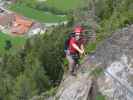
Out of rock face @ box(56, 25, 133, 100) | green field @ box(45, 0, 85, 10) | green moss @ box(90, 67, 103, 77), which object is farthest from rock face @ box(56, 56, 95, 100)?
green field @ box(45, 0, 85, 10)

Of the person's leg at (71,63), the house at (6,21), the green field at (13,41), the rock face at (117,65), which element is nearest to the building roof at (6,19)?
the house at (6,21)

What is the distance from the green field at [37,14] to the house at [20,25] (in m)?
2.55

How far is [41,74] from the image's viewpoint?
35094mm

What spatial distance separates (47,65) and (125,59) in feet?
79.4

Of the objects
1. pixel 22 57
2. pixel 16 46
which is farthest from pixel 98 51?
pixel 16 46

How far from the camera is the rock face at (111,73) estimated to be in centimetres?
1459

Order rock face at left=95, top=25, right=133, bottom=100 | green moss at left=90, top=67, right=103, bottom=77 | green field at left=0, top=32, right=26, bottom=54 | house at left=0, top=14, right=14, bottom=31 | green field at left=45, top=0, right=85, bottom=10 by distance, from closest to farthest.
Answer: rock face at left=95, top=25, right=133, bottom=100
green moss at left=90, top=67, right=103, bottom=77
green field at left=0, top=32, right=26, bottom=54
house at left=0, top=14, right=14, bottom=31
green field at left=45, top=0, right=85, bottom=10

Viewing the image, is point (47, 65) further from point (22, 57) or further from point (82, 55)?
point (82, 55)

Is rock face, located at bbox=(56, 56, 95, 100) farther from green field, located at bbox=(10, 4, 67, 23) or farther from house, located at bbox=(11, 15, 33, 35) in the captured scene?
green field, located at bbox=(10, 4, 67, 23)

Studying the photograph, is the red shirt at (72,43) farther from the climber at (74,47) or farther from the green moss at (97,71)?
the green moss at (97,71)

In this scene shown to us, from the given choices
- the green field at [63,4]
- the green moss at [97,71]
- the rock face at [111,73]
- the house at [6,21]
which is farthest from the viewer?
the green field at [63,4]

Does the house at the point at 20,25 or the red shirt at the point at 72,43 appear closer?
the red shirt at the point at 72,43

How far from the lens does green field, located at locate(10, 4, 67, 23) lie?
82856 millimetres

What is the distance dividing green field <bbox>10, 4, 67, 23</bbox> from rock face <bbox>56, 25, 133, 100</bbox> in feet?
209
